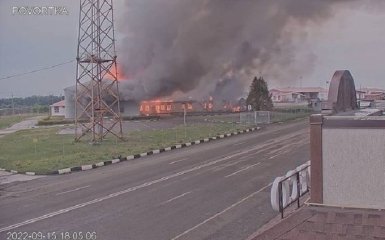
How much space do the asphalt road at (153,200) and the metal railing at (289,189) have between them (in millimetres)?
616

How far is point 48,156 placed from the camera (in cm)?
2217

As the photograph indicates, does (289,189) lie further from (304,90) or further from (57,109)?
(304,90)

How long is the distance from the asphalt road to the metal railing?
62cm

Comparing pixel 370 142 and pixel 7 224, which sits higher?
pixel 370 142

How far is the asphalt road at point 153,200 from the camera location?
945cm

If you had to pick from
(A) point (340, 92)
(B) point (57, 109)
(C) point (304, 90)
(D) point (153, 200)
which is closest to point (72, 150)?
(D) point (153, 200)

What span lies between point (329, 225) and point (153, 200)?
5.28 m

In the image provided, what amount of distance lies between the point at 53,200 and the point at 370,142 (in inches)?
325

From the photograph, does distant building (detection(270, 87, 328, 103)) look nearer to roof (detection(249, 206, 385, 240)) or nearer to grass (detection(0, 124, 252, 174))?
grass (detection(0, 124, 252, 174))

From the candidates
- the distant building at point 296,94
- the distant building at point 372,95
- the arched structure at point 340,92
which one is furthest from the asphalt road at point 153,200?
the distant building at point 296,94

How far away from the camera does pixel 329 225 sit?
26.1 feet

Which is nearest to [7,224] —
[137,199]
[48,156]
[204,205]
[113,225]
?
[113,225]

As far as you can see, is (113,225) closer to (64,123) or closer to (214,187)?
(214,187)

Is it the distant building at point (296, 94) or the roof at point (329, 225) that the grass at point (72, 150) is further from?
the distant building at point (296, 94)
